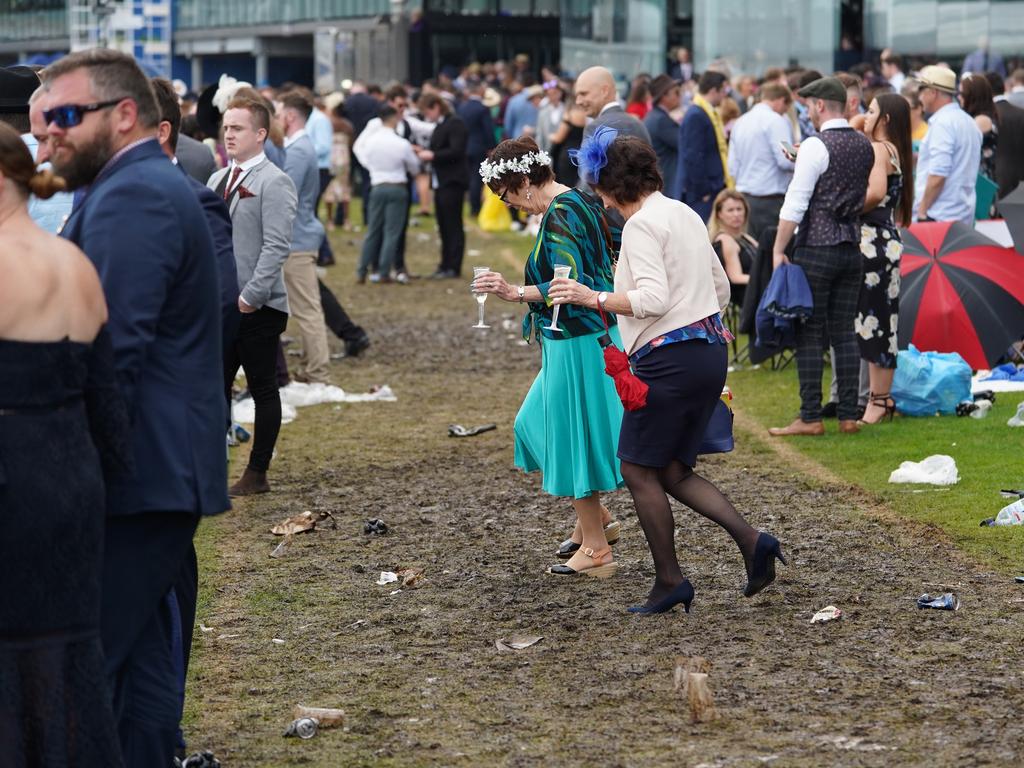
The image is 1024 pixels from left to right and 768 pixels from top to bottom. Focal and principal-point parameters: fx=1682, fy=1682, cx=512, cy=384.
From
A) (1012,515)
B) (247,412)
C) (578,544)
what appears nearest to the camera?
(578,544)

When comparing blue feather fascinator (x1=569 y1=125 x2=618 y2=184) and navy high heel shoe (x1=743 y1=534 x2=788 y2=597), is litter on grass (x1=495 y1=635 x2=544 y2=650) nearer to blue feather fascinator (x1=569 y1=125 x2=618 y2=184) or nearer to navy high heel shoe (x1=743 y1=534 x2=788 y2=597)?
navy high heel shoe (x1=743 y1=534 x2=788 y2=597)

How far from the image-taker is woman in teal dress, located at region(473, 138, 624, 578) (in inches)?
275

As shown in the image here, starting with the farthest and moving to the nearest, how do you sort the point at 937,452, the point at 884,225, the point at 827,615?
the point at 884,225
the point at 937,452
the point at 827,615

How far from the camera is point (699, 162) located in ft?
49.3

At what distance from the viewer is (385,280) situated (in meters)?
19.8

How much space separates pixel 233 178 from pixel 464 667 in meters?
3.79

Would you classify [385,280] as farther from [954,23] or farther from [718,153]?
[954,23]

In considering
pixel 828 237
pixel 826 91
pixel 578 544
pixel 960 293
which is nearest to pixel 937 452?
pixel 828 237

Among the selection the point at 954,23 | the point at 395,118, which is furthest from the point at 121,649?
the point at 954,23

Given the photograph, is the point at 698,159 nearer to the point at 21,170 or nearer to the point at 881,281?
the point at 881,281

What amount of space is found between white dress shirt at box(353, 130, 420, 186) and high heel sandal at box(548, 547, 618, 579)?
11851 millimetres

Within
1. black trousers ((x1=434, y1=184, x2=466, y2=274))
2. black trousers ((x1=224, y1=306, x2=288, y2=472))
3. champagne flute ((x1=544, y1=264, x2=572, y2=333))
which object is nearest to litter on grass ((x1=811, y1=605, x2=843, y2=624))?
champagne flute ((x1=544, y1=264, x2=572, y2=333))

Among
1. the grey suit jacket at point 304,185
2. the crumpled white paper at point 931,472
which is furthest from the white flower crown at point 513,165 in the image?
the grey suit jacket at point 304,185

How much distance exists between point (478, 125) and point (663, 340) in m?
18.6
